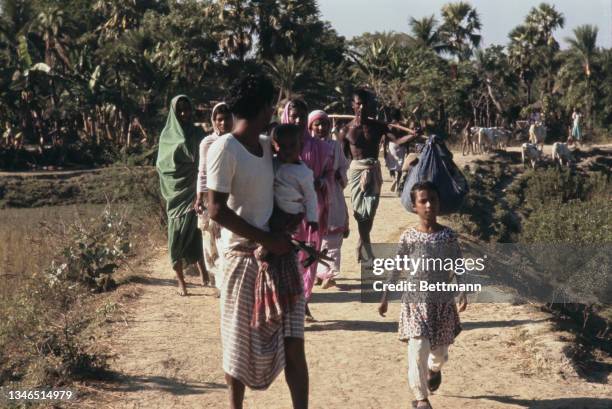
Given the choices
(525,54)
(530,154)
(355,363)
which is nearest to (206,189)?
(355,363)

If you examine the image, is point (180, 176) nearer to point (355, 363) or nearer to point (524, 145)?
point (355, 363)

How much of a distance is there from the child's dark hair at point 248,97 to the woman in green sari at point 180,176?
3911mm

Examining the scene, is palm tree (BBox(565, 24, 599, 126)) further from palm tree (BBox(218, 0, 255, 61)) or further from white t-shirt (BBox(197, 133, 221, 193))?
white t-shirt (BBox(197, 133, 221, 193))

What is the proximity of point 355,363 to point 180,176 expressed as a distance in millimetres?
2968

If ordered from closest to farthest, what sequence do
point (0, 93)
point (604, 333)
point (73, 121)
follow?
point (604, 333), point (0, 93), point (73, 121)

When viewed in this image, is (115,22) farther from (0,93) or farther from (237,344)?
(237,344)

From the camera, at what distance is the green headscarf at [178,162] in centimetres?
836

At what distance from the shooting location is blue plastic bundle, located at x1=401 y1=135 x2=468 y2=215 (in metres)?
7.96

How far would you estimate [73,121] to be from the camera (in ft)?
131

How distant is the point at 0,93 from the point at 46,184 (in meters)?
6.08

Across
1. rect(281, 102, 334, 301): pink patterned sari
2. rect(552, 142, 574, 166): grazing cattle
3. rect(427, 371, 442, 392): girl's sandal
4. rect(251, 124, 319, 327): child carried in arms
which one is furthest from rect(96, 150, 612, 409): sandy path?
rect(552, 142, 574, 166): grazing cattle

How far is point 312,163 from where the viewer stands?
7664 mm

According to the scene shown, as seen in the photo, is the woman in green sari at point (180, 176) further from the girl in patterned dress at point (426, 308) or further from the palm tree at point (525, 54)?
the palm tree at point (525, 54)

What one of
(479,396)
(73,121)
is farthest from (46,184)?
(479,396)
